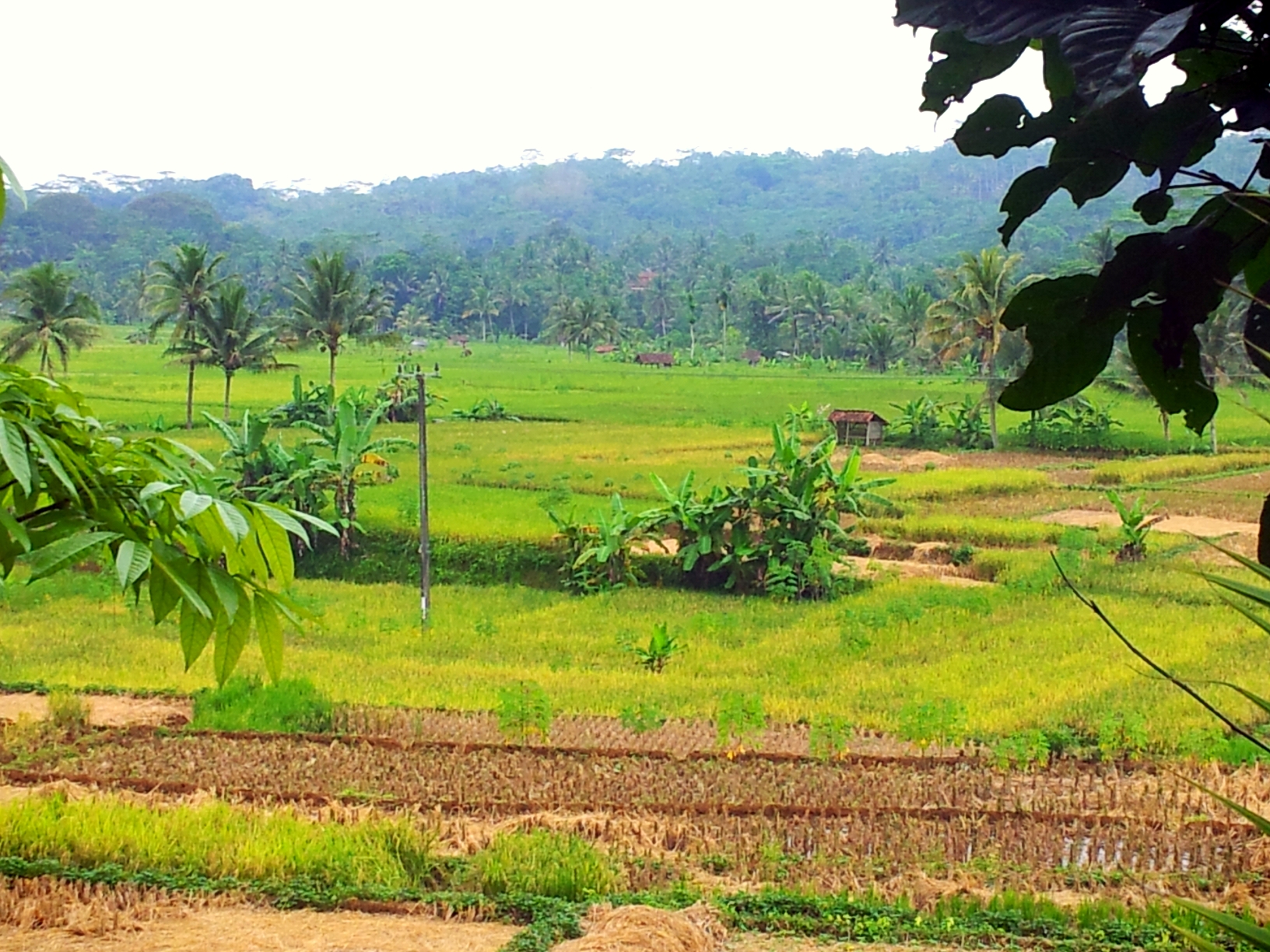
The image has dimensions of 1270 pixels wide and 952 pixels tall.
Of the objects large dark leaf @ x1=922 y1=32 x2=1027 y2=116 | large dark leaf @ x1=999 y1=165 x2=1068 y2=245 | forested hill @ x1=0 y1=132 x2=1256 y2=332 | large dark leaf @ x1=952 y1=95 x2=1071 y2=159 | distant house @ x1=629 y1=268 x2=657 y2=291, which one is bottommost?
large dark leaf @ x1=999 y1=165 x2=1068 y2=245

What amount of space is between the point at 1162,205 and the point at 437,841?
174 inches

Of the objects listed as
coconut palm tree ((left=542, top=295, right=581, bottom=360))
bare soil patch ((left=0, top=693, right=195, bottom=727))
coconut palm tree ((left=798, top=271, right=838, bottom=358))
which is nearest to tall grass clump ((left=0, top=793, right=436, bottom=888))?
bare soil patch ((left=0, top=693, right=195, bottom=727))

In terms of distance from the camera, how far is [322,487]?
1223 centimetres

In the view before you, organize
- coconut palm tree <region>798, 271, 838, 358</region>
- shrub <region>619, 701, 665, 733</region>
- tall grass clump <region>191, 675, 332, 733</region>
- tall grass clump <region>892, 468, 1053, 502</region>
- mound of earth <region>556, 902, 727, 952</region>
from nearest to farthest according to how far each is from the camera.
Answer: mound of earth <region>556, 902, 727, 952</region> < shrub <region>619, 701, 665, 733</region> < tall grass clump <region>191, 675, 332, 733</region> < tall grass clump <region>892, 468, 1053, 502</region> < coconut palm tree <region>798, 271, 838, 358</region>

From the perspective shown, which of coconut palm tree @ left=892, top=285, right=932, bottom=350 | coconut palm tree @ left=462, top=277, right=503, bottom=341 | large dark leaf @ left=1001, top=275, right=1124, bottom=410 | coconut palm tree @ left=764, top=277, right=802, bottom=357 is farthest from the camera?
coconut palm tree @ left=462, top=277, right=503, bottom=341

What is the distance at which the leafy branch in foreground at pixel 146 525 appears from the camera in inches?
46.3

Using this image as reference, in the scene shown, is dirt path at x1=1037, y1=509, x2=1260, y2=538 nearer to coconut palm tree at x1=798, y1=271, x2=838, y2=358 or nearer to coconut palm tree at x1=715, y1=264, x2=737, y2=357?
coconut palm tree at x1=798, y1=271, x2=838, y2=358

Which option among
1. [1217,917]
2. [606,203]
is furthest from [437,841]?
[606,203]

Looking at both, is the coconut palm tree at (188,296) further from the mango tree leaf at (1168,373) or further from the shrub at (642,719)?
the mango tree leaf at (1168,373)

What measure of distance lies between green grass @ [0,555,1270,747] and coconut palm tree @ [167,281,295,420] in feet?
23.1

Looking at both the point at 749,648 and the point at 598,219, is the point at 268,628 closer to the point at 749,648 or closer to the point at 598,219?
the point at 749,648

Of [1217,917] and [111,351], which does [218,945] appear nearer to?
[1217,917]

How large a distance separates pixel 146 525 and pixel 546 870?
3195mm

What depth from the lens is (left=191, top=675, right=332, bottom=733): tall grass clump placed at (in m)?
6.92
